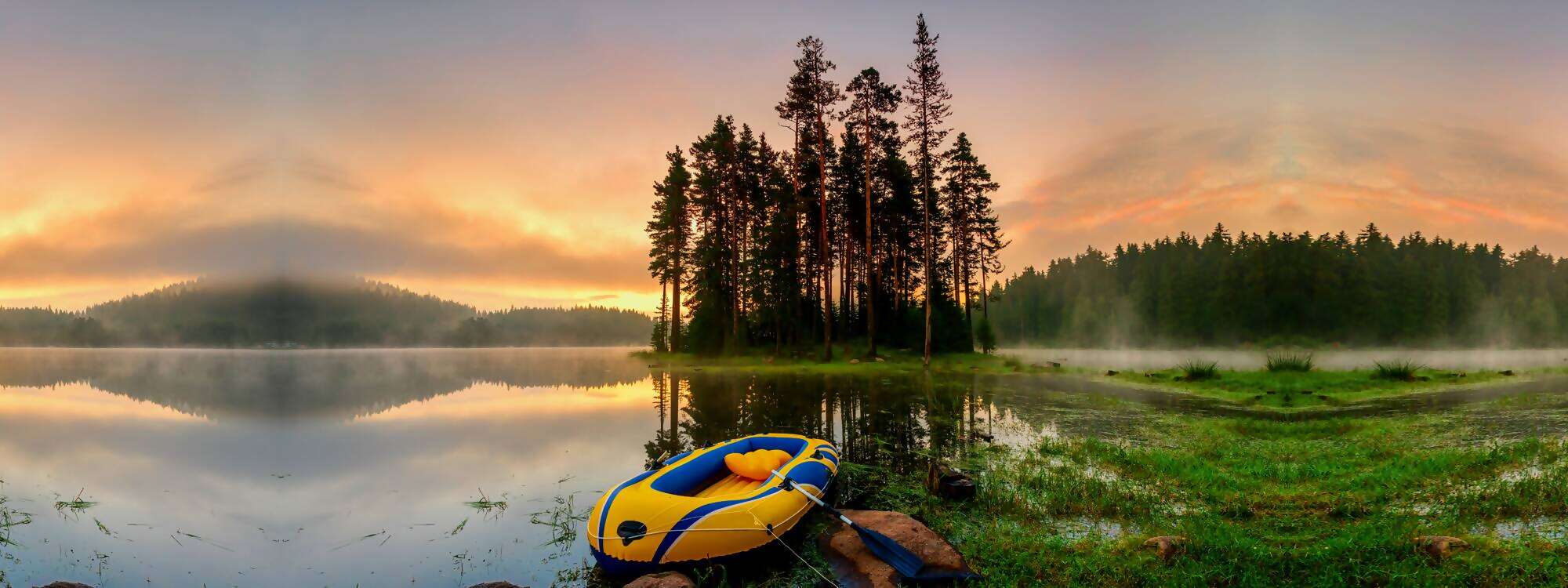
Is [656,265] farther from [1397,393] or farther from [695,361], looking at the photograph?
[1397,393]

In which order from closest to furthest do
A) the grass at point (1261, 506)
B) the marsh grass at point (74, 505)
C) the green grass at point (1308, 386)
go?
the grass at point (1261, 506), the marsh grass at point (74, 505), the green grass at point (1308, 386)

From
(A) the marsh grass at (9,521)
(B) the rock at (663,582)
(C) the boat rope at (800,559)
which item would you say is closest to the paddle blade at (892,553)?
(C) the boat rope at (800,559)

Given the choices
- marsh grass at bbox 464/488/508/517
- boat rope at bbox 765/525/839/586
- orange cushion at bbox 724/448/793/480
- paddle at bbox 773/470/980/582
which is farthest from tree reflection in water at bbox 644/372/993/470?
paddle at bbox 773/470/980/582

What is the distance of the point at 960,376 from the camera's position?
98.6 ft

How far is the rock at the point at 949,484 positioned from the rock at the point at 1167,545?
2.97 meters

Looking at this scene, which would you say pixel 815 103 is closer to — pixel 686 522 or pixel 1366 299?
pixel 686 522

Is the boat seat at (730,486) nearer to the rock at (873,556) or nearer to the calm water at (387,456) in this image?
the rock at (873,556)

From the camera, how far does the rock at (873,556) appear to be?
6.66 m

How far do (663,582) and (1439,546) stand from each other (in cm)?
728

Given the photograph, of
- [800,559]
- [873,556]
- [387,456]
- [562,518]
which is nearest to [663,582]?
[800,559]

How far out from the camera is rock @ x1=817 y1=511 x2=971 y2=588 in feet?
21.9

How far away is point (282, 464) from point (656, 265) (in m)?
36.9

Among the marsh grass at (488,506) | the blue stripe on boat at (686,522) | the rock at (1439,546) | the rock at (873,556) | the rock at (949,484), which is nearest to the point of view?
the rock at (1439,546)

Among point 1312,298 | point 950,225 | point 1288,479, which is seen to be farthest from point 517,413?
point 950,225
